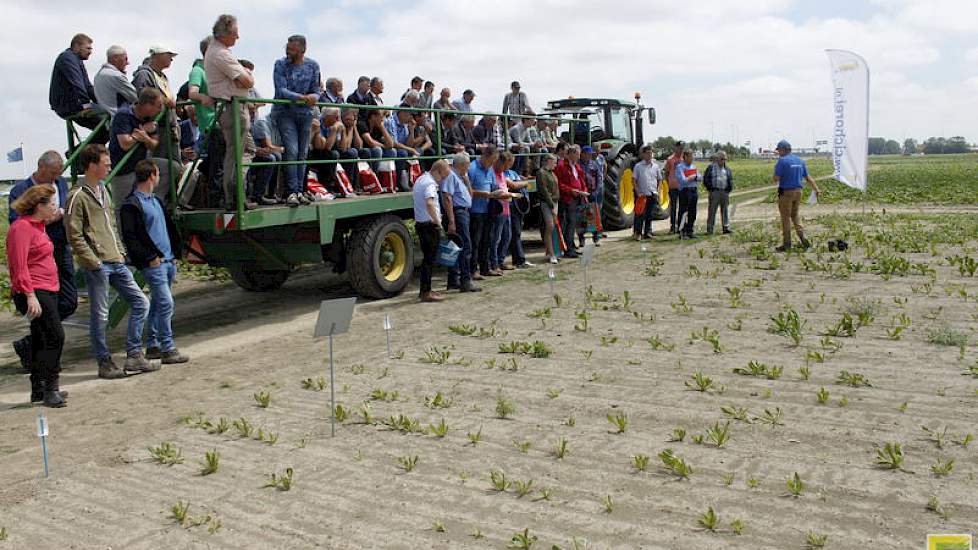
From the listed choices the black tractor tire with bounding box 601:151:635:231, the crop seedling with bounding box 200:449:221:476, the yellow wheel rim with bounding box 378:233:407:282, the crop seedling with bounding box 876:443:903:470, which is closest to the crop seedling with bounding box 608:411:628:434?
the crop seedling with bounding box 876:443:903:470

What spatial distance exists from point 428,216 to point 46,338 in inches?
172

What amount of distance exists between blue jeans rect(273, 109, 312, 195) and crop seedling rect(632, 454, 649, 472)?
5.30 meters

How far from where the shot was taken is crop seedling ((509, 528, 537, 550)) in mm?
3455

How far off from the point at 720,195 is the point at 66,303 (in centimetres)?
1190

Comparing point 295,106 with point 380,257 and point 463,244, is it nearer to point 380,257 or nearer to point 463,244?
point 380,257

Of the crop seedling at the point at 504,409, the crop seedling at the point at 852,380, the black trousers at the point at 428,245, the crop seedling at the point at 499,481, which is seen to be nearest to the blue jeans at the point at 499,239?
the black trousers at the point at 428,245

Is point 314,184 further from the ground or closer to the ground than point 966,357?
further from the ground

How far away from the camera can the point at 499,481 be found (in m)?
4.12

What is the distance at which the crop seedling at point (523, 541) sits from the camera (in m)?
3.46

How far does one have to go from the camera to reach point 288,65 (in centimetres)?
851

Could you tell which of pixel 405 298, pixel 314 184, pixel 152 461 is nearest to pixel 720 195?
pixel 405 298

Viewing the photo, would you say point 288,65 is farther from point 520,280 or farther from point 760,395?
point 760,395

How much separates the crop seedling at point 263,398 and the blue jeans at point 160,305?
1557 mm

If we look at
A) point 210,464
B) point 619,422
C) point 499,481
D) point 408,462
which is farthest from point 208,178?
point 499,481
